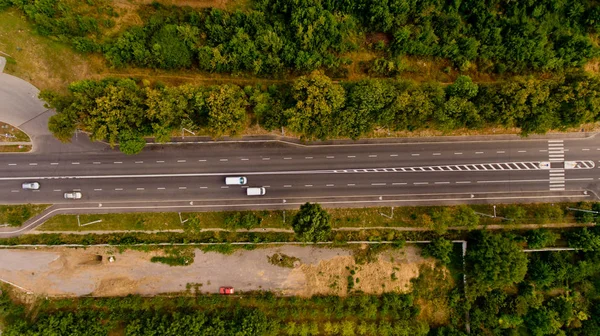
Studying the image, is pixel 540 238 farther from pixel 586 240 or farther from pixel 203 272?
pixel 203 272

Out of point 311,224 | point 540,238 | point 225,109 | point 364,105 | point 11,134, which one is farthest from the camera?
point 11,134

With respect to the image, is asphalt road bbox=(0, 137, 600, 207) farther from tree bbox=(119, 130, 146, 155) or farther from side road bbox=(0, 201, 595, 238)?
tree bbox=(119, 130, 146, 155)

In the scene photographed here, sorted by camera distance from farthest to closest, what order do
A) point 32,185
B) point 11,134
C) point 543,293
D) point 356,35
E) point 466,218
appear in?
point 543,293 < point 356,35 < point 11,134 < point 32,185 < point 466,218

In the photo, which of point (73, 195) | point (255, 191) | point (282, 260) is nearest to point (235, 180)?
point (255, 191)

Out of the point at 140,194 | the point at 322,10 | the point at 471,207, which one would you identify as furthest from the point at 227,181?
the point at 471,207

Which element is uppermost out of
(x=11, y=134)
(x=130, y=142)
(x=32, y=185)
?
(x=11, y=134)

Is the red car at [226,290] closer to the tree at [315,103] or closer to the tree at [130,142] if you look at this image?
the tree at [130,142]
